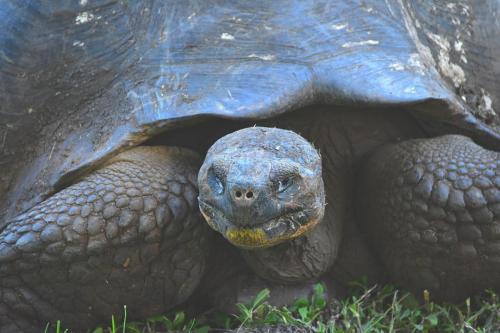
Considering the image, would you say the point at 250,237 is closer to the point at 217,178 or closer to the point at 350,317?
the point at 217,178

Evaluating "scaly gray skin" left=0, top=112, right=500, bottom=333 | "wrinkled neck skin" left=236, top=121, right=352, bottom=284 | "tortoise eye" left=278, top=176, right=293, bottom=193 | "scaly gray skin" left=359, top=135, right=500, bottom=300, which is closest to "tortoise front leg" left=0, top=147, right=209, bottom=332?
"scaly gray skin" left=0, top=112, right=500, bottom=333

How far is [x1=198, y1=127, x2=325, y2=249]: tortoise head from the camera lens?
246cm

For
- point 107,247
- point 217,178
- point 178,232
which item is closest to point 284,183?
point 217,178

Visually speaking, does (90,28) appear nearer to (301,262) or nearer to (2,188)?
(2,188)

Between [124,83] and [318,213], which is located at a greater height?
[124,83]

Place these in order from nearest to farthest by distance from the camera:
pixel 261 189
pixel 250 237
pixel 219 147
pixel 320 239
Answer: pixel 261 189 → pixel 250 237 → pixel 219 147 → pixel 320 239

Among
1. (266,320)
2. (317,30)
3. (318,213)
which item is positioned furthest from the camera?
(317,30)

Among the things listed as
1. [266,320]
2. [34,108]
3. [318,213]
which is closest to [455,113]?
[318,213]

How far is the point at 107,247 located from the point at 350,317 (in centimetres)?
100

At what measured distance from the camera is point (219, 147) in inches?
110

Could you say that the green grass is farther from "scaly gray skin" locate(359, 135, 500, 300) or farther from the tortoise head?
the tortoise head

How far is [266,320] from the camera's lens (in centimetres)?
295

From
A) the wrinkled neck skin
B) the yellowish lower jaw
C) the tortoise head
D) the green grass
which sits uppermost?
the tortoise head

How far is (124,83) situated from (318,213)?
103 centimetres
